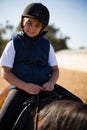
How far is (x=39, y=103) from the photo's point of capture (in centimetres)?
361

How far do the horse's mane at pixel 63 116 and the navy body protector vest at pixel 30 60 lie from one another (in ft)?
1.89

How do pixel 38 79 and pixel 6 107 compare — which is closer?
pixel 6 107

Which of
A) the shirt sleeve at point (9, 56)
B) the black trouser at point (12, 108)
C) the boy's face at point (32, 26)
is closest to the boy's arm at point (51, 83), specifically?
the black trouser at point (12, 108)

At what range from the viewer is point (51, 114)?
128 inches

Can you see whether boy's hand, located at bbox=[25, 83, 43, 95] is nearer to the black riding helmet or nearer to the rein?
the rein

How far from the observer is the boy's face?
13.0 feet

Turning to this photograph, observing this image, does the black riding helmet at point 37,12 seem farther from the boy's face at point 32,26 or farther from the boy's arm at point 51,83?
the boy's arm at point 51,83

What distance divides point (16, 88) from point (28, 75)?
7.5 inches

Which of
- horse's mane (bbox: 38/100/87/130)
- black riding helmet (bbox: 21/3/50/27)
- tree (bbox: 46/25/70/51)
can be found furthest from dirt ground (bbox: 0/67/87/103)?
tree (bbox: 46/25/70/51)

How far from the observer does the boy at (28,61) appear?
3.79 meters

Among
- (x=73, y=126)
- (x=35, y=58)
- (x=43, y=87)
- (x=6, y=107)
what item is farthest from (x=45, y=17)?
(x=73, y=126)

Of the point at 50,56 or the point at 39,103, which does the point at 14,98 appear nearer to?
the point at 39,103

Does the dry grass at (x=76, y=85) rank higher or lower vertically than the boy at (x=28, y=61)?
lower

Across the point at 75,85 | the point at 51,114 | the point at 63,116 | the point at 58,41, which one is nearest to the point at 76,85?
the point at 75,85
